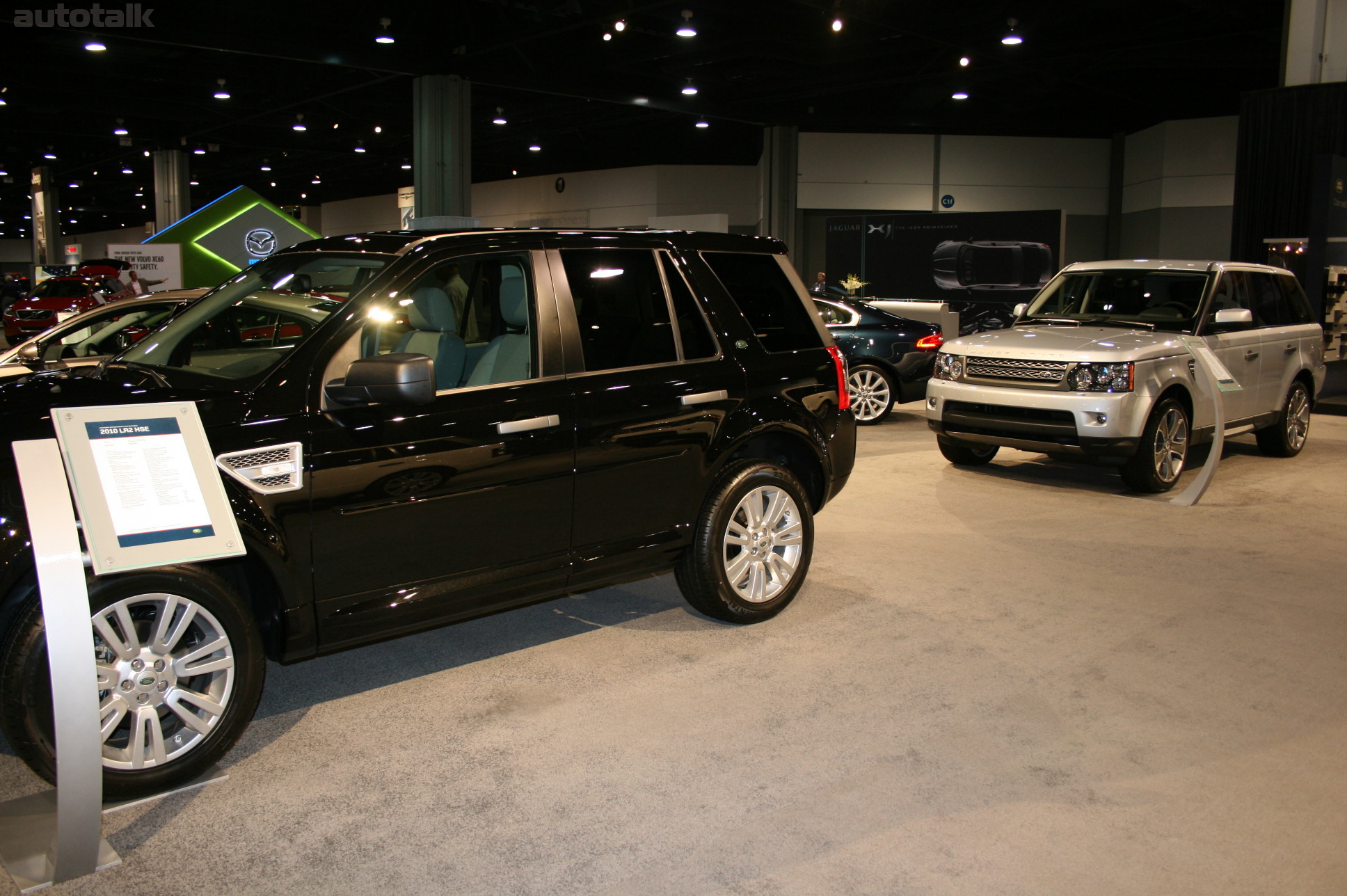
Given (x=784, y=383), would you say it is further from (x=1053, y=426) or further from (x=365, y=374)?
(x=1053, y=426)

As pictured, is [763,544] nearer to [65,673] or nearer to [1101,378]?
[65,673]

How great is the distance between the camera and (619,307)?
443 centimetres

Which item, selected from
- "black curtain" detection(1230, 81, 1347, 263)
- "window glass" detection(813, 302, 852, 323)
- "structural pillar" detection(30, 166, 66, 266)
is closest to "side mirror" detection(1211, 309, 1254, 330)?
"window glass" detection(813, 302, 852, 323)

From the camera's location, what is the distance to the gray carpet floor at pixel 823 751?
2.90m

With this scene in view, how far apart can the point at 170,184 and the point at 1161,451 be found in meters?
30.0

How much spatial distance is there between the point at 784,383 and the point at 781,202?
22.9 metres

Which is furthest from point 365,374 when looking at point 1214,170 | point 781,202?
point 1214,170

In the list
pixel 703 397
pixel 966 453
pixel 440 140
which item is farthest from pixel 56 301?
pixel 703 397

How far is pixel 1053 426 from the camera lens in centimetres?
767

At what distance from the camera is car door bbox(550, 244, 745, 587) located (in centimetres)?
421

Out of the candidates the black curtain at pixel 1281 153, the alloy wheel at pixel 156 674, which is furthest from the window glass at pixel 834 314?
the alloy wheel at pixel 156 674

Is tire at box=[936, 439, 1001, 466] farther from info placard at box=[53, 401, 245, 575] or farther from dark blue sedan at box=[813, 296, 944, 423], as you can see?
info placard at box=[53, 401, 245, 575]

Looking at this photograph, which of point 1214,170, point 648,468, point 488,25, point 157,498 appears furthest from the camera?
point 1214,170

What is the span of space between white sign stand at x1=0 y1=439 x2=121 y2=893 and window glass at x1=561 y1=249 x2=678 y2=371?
6.59 feet
